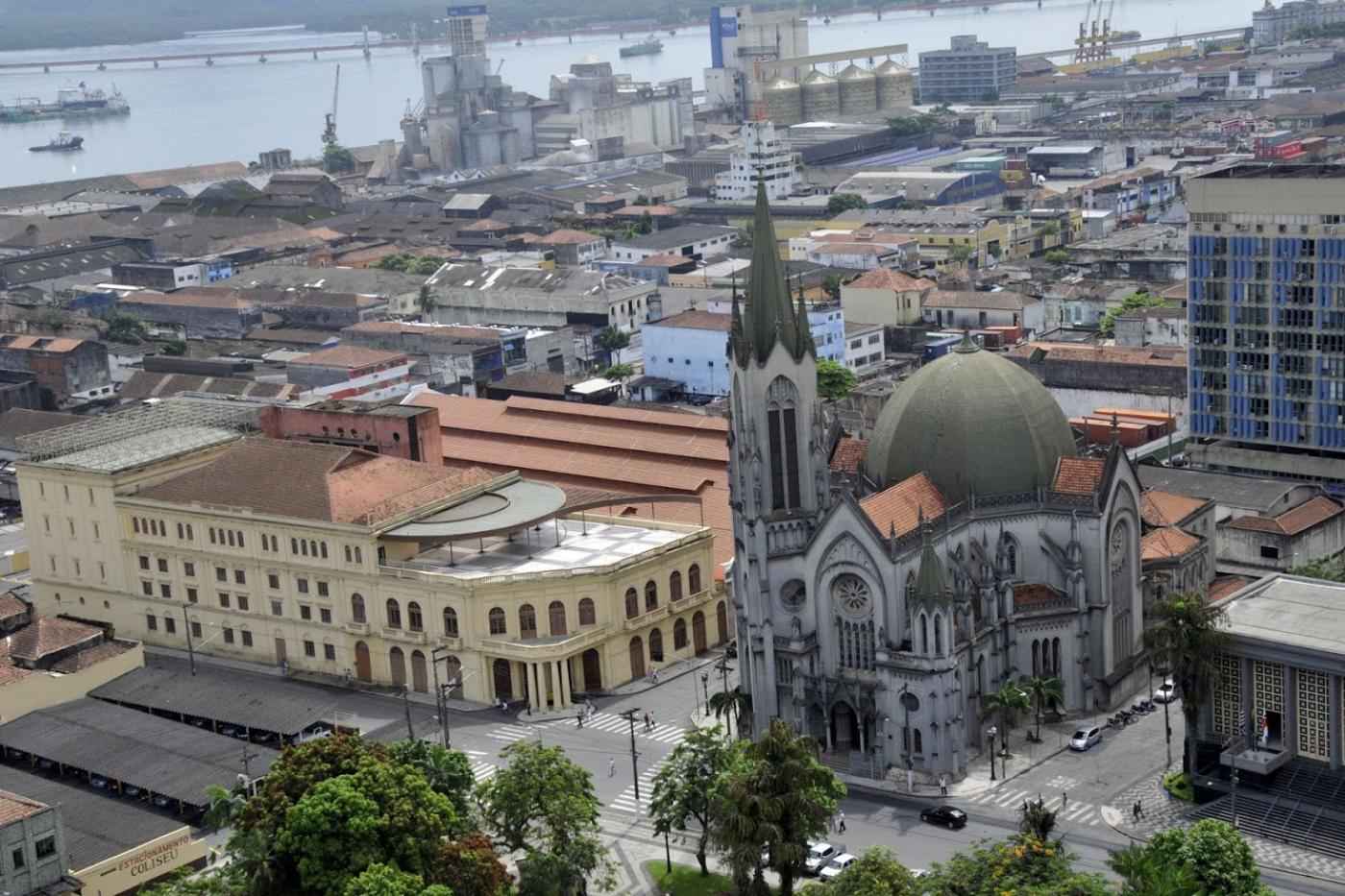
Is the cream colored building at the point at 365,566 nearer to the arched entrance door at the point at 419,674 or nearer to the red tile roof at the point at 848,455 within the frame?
the arched entrance door at the point at 419,674

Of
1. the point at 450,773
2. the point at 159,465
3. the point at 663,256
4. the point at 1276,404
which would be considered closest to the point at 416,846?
the point at 450,773

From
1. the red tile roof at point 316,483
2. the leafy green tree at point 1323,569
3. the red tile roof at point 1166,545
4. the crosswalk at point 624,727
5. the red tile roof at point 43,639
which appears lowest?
the crosswalk at point 624,727

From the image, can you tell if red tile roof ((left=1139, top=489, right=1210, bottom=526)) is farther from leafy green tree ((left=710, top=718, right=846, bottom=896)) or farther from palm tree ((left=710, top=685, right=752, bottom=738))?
leafy green tree ((left=710, top=718, right=846, bottom=896))

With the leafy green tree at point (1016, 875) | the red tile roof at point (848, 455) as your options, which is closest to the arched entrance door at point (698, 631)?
the red tile roof at point (848, 455)

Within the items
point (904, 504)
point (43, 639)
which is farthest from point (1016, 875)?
point (43, 639)

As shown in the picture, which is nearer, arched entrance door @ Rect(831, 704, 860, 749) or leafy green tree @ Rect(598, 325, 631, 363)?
arched entrance door @ Rect(831, 704, 860, 749)

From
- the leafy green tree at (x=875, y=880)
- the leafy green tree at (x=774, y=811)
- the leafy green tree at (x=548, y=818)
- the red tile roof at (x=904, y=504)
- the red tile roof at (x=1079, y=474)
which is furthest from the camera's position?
the red tile roof at (x=1079, y=474)

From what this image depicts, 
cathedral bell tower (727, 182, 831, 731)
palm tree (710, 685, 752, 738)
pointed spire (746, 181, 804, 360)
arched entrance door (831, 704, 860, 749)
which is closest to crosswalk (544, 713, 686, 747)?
palm tree (710, 685, 752, 738)

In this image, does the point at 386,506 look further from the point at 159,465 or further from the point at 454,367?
the point at 454,367
